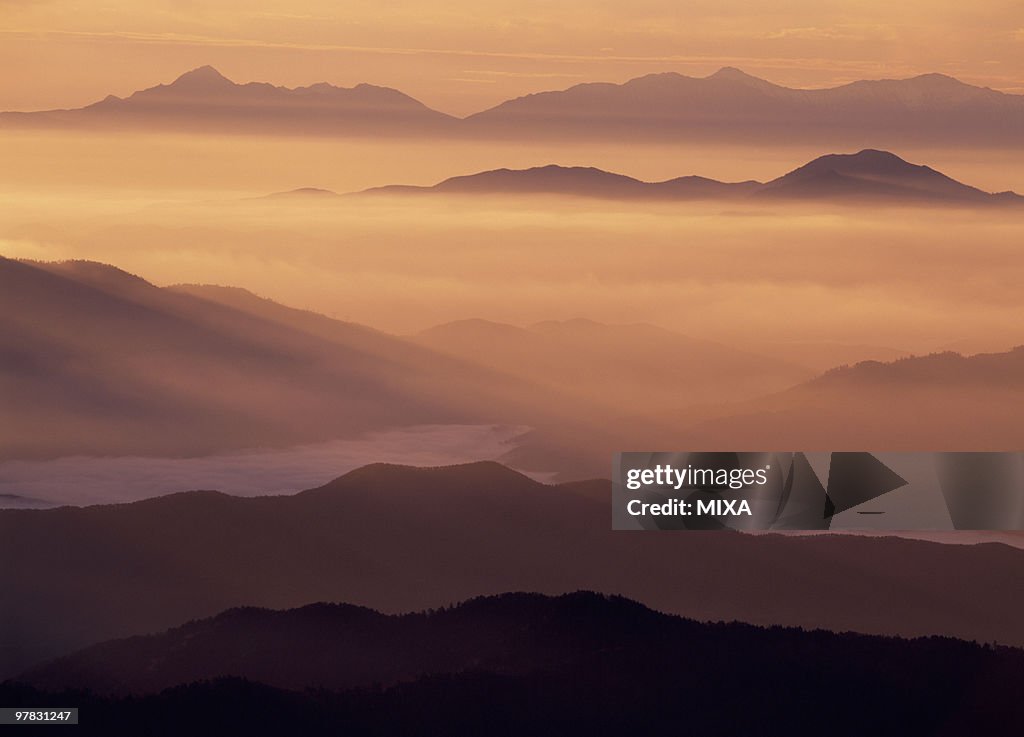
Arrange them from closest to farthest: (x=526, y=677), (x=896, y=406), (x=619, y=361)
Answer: (x=526, y=677) → (x=619, y=361) → (x=896, y=406)

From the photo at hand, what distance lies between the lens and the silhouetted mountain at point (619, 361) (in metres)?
28.6

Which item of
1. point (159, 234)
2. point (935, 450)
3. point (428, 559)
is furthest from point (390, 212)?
point (935, 450)

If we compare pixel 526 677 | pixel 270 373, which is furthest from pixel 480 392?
pixel 526 677

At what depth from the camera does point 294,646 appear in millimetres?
26578

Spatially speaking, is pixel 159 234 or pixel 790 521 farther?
pixel 159 234

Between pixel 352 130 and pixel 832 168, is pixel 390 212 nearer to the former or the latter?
pixel 352 130

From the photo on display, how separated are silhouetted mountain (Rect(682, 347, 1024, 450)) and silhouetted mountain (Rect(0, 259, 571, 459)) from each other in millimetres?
4953

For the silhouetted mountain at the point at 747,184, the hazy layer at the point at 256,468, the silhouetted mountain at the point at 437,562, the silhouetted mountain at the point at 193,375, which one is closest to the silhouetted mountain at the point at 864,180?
the silhouetted mountain at the point at 747,184

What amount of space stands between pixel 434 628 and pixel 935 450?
34.2ft

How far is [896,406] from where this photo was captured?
99.5 feet

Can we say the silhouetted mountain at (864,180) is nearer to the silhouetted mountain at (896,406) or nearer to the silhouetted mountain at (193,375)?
the silhouetted mountain at (896,406)

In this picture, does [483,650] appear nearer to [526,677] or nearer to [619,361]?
[526,677]

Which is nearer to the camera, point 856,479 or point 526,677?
point 856,479

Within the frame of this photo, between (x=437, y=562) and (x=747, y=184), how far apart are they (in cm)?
1062
